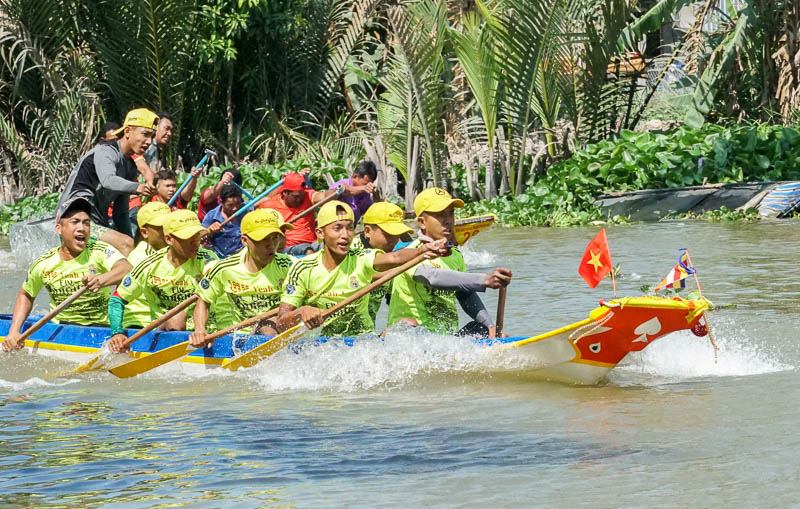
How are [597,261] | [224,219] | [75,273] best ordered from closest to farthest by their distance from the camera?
[597,261] → [75,273] → [224,219]

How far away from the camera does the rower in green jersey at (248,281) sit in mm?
8383

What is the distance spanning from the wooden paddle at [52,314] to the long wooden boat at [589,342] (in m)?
1.00

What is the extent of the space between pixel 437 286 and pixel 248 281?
1348mm

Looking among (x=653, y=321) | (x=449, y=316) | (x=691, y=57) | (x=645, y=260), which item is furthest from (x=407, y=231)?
(x=691, y=57)

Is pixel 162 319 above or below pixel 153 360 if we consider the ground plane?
above

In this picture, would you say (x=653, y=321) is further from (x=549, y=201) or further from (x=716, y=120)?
(x=716, y=120)

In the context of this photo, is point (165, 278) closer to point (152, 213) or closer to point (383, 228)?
point (152, 213)

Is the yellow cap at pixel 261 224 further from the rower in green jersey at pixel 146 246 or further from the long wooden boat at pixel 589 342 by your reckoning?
the rower in green jersey at pixel 146 246

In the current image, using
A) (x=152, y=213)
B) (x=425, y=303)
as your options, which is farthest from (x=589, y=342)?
(x=152, y=213)

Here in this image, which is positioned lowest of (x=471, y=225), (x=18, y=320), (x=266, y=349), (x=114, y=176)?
(x=266, y=349)

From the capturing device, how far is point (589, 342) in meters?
7.57

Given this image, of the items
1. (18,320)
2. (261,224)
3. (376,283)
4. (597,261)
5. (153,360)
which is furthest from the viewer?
(18,320)

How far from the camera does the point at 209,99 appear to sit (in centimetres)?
2134

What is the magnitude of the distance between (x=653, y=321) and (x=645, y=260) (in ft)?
22.0
